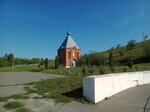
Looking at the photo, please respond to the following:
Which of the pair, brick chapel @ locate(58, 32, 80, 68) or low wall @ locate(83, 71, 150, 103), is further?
brick chapel @ locate(58, 32, 80, 68)

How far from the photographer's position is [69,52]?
195 ft

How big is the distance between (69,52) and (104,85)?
50619mm

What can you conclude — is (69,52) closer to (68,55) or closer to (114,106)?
(68,55)

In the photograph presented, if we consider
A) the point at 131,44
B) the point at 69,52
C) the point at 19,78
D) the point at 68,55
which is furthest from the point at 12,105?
the point at 131,44

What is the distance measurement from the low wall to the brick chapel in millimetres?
46708

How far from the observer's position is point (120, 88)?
11109mm

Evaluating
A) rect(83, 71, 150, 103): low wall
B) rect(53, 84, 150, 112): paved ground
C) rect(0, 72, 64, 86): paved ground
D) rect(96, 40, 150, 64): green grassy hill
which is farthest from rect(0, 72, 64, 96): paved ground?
rect(96, 40, 150, 64): green grassy hill

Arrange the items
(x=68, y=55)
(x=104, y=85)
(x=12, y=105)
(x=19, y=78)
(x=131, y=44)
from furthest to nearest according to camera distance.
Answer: (x=131, y=44), (x=68, y=55), (x=19, y=78), (x=104, y=85), (x=12, y=105)

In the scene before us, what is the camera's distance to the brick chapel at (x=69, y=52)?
2339 inches

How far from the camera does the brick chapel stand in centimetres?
5941

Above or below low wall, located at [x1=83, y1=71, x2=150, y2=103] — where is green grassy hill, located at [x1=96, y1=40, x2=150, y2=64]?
above

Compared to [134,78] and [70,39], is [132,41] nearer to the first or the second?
[70,39]

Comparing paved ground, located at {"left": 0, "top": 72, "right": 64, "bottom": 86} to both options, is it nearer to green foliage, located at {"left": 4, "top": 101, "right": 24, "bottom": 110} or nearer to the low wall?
green foliage, located at {"left": 4, "top": 101, "right": 24, "bottom": 110}

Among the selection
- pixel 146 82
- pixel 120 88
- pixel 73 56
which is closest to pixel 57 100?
pixel 120 88
